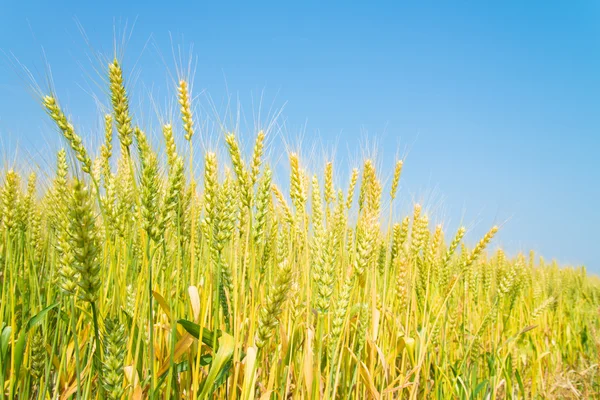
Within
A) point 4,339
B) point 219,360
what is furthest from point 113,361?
point 4,339

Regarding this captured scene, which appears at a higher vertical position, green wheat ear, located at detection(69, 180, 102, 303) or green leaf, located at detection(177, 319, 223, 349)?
green wheat ear, located at detection(69, 180, 102, 303)

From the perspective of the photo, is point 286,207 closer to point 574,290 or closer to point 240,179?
point 240,179

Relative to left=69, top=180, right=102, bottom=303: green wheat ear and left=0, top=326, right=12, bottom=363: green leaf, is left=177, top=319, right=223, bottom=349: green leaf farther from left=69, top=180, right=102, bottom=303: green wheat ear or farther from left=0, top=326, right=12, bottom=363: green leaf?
left=0, top=326, right=12, bottom=363: green leaf

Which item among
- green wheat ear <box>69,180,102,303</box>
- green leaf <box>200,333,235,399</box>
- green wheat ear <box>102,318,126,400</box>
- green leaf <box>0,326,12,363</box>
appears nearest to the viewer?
green wheat ear <box>69,180,102,303</box>

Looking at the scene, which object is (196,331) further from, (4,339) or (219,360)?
(4,339)

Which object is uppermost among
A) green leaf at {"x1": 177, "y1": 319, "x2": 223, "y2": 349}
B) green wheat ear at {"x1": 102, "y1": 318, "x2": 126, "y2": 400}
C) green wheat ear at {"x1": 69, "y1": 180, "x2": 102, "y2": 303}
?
→ green wheat ear at {"x1": 69, "y1": 180, "x2": 102, "y2": 303}

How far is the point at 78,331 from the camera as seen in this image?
239 centimetres

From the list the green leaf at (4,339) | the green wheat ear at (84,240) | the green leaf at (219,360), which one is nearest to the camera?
the green wheat ear at (84,240)

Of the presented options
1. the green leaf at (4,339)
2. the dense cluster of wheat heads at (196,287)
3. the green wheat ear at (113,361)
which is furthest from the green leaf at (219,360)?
the green leaf at (4,339)

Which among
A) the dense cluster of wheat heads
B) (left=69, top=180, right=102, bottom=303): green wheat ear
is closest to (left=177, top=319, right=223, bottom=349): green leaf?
the dense cluster of wheat heads

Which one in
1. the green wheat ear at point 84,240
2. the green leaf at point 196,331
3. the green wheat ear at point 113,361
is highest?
the green wheat ear at point 84,240

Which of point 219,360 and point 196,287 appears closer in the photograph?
point 219,360

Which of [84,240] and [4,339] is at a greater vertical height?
[84,240]

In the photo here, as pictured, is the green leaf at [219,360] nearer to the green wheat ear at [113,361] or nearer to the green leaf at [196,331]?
the green leaf at [196,331]
